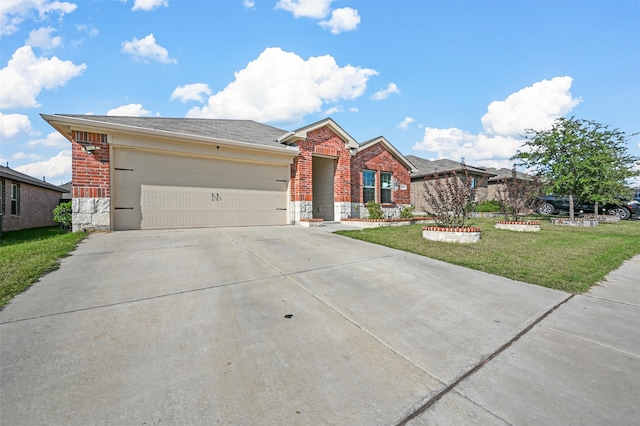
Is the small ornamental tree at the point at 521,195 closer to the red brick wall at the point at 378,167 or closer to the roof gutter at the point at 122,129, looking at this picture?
the red brick wall at the point at 378,167

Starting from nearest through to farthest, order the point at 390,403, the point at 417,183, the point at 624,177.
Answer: the point at 390,403 → the point at 624,177 → the point at 417,183

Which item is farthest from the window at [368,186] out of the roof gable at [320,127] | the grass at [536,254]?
the grass at [536,254]

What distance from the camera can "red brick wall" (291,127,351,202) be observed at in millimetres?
11031

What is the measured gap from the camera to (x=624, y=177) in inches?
511

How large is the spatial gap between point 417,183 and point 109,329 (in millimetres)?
21107

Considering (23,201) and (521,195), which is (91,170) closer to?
(23,201)

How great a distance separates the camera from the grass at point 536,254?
462cm

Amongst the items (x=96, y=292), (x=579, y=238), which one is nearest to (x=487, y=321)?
(x=96, y=292)

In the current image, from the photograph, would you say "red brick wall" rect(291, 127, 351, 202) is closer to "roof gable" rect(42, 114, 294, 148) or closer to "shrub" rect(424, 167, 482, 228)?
"roof gable" rect(42, 114, 294, 148)

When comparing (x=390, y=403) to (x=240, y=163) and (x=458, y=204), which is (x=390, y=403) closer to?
(x=458, y=204)

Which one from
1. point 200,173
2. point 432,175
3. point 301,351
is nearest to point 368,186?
point 200,173

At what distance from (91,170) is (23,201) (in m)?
8.67

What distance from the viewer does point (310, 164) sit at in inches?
448

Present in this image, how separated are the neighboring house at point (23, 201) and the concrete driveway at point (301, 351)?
11.3m
